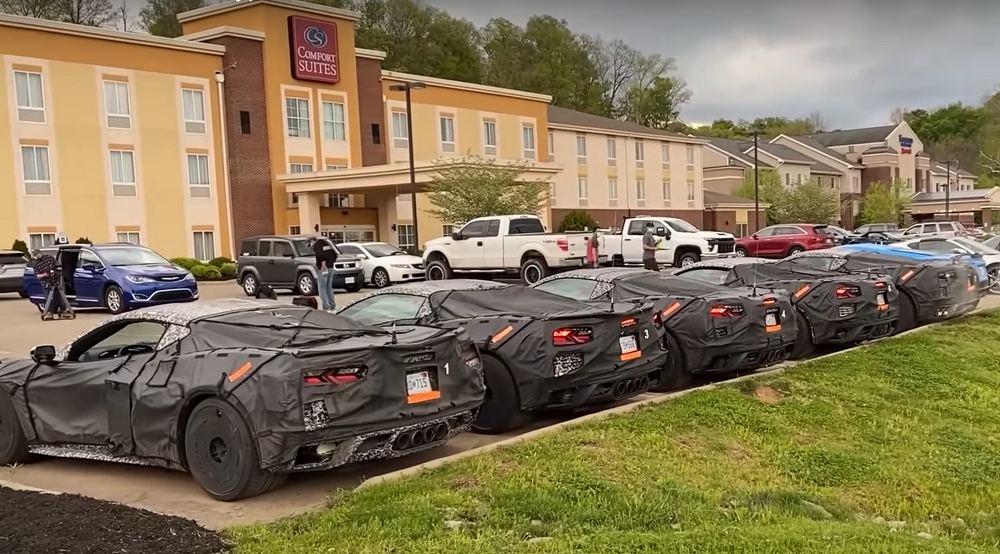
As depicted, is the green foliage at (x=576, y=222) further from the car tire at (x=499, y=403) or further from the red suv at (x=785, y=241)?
the car tire at (x=499, y=403)

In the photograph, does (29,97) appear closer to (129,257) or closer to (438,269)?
(129,257)

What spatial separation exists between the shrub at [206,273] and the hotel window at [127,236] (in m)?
5.49

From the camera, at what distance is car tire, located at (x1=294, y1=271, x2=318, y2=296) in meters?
25.6

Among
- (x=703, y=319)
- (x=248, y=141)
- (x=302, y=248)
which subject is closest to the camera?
(x=703, y=319)

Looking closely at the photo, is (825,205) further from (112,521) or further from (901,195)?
(112,521)

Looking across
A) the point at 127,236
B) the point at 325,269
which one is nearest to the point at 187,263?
the point at 127,236

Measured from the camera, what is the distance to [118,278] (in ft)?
67.6

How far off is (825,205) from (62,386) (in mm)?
63889

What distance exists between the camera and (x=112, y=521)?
5.28m

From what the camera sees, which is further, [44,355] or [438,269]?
[438,269]

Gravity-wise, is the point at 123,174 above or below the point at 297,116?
below

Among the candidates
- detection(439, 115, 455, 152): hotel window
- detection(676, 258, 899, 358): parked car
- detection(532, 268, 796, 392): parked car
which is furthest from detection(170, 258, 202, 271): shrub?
detection(532, 268, 796, 392): parked car

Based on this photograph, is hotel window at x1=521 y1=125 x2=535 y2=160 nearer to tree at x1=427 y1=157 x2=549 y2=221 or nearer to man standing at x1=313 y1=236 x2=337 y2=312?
tree at x1=427 y1=157 x2=549 y2=221

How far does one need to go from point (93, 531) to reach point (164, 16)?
75.8 meters
